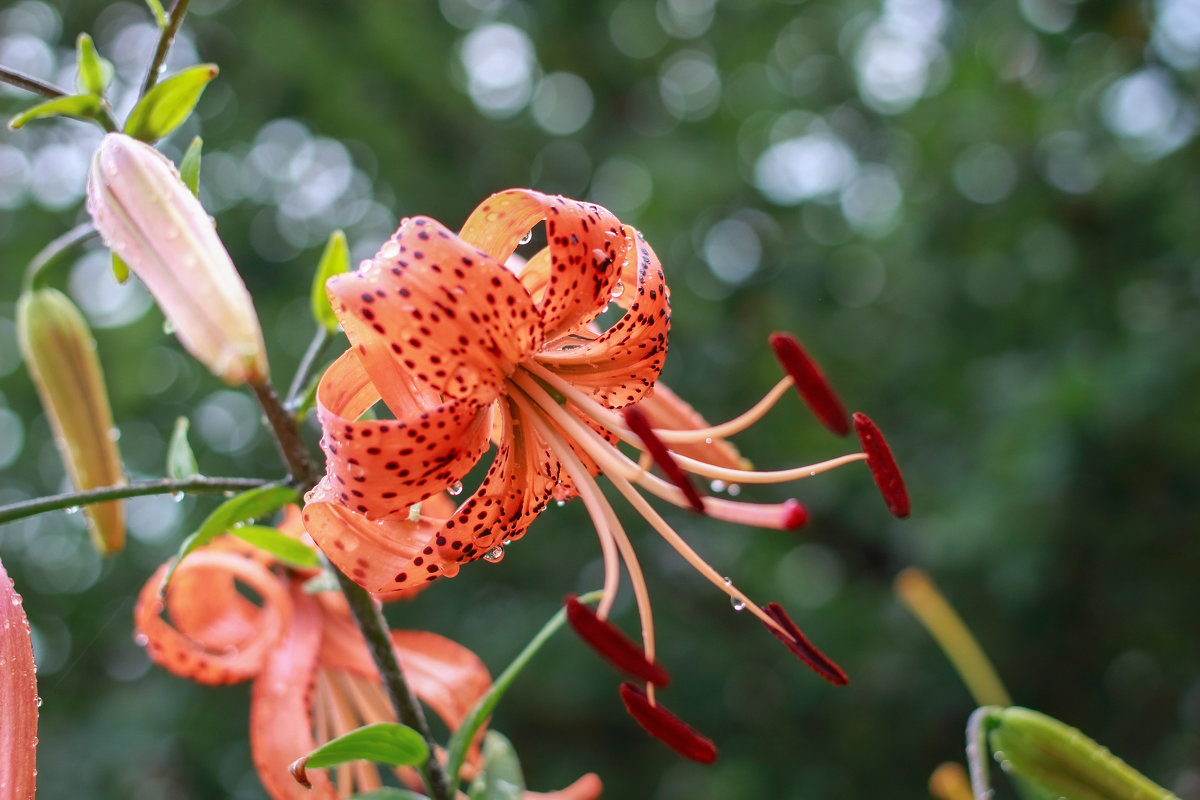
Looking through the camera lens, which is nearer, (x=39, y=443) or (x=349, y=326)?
(x=349, y=326)

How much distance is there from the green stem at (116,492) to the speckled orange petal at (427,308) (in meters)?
0.15

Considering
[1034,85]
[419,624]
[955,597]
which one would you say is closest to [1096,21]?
[1034,85]

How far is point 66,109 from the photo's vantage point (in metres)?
0.66

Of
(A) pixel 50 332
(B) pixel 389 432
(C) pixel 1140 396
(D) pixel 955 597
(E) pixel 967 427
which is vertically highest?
(B) pixel 389 432

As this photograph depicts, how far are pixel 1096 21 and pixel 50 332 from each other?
134 inches

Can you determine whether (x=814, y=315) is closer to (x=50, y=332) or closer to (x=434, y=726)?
(x=434, y=726)

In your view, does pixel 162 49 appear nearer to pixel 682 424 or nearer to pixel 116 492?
pixel 116 492

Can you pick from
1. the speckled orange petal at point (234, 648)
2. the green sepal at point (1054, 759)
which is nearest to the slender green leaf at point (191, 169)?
the speckled orange petal at point (234, 648)

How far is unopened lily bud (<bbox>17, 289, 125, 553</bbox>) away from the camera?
0.84m

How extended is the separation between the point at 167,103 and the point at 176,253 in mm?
255

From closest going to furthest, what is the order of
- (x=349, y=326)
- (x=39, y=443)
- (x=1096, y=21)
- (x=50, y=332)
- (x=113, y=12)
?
(x=349, y=326) < (x=50, y=332) < (x=1096, y=21) < (x=39, y=443) < (x=113, y=12)

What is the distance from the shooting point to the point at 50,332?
0.86m

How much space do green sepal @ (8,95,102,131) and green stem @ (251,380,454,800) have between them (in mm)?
210

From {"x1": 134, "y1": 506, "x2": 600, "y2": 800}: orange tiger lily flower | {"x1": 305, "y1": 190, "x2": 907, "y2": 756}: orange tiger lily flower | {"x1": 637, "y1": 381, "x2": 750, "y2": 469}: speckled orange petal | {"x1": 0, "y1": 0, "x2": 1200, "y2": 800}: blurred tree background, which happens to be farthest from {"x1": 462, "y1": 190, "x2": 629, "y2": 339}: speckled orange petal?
{"x1": 0, "y1": 0, "x2": 1200, "y2": 800}: blurred tree background
